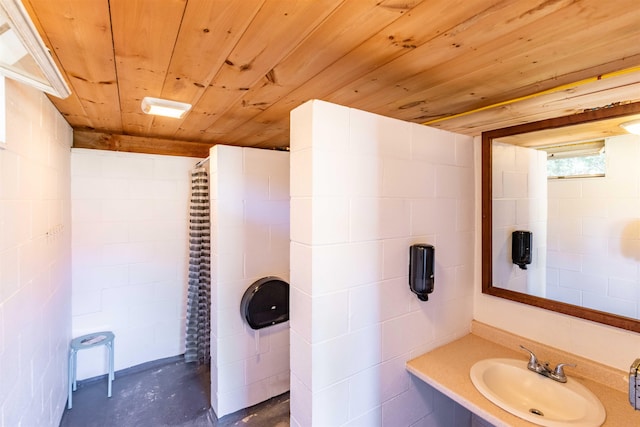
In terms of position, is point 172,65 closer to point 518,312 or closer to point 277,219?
point 277,219

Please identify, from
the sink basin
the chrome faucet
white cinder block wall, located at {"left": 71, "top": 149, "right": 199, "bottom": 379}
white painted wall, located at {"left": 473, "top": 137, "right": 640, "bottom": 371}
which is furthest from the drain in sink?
white cinder block wall, located at {"left": 71, "top": 149, "right": 199, "bottom": 379}

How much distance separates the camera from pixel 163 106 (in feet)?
5.34

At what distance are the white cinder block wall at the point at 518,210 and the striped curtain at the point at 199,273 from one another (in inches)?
86.1

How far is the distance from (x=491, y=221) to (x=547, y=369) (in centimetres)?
76

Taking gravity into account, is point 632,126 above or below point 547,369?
above

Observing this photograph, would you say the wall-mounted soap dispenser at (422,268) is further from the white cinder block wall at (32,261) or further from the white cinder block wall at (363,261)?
the white cinder block wall at (32,261)

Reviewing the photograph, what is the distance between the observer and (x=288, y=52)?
107cm

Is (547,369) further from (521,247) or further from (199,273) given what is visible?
(199,273)

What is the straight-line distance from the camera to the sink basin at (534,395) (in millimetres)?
1081

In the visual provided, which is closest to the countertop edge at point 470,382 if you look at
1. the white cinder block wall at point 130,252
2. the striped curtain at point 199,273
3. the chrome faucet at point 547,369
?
the chrome faucet at point 547,369

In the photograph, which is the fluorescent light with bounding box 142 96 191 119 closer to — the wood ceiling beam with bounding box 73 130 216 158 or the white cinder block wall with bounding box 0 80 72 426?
the white cinder block wall with bounding box 0 80 72 426

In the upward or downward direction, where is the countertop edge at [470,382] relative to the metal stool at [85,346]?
upward

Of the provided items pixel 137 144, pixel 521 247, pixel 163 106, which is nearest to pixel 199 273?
pixel 137 144

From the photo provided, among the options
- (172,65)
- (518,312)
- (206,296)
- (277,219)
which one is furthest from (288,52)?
(206,296)
